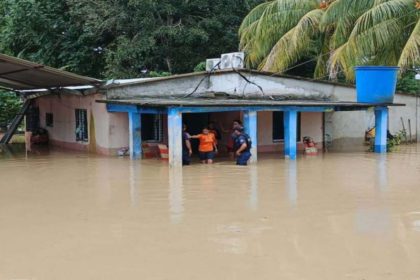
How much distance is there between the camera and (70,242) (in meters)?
7.61

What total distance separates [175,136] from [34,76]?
6.61 metres

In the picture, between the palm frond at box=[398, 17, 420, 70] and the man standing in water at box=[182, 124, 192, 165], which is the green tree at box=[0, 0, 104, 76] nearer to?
the man standing in water at box=[182, 124, 192, 165]

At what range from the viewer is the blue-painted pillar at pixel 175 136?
15.3 m

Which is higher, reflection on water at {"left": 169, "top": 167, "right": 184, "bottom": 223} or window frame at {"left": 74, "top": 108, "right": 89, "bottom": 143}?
window frame at {"left": 74, "top": 108, "right": 89, "bottom": 143}

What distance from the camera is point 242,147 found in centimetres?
1552

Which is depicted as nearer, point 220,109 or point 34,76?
point 220,109

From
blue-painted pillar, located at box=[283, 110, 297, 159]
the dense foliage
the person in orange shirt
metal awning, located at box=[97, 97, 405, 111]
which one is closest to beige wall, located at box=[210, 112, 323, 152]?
metal awning, located at box=[97, 97, 405, 111]

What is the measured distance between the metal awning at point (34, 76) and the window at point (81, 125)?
3.66 ft

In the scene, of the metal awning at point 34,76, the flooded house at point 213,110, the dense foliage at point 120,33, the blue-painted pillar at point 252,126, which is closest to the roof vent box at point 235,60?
the flooded house at point 213,110

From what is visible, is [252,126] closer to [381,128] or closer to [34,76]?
[381,128]

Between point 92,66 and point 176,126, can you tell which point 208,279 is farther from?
point 92,66

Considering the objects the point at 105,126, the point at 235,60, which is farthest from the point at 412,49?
the point at 105,126

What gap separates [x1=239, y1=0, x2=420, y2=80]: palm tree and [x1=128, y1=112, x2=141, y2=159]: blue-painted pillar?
569cm

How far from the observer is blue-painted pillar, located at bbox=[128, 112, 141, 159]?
17.3 meters
